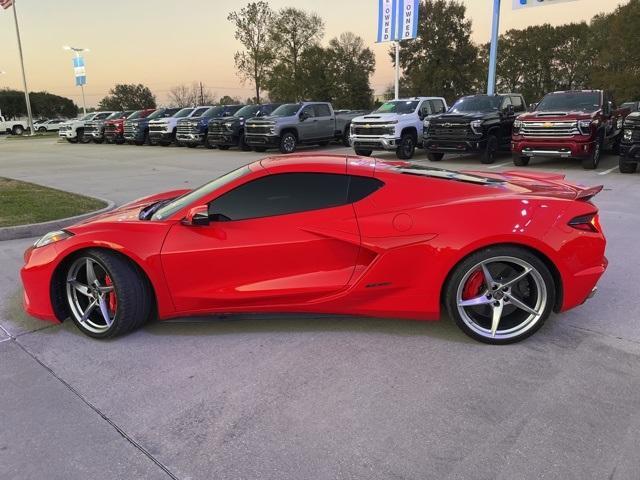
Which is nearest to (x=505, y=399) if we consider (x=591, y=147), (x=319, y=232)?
(x=319, y=232)

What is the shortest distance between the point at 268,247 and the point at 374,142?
44.2 ft

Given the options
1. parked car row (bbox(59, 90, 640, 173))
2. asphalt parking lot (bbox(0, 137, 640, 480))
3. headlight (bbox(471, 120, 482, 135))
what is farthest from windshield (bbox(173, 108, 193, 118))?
asphalt parking lot (bbox(0, 137, 640, 480))

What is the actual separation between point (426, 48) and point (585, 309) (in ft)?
213

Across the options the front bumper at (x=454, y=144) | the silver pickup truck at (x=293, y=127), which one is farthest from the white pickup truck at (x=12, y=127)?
the front bumper at (x=454, y=144)

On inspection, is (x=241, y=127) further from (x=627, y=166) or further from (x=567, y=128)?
(x=627, y=166)

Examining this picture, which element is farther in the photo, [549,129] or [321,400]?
[549,129]

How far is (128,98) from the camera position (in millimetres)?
91375

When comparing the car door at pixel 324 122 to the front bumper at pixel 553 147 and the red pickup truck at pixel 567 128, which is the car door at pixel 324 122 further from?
the front bumper at pixel 553 147

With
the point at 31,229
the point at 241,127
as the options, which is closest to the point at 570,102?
→ the point at 241,127

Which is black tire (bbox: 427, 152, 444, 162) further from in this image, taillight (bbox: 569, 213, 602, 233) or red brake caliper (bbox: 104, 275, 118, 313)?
red brake caliper (bbox: 104, 275, 118, 313)

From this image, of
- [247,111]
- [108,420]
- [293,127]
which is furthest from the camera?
→ [247,111]

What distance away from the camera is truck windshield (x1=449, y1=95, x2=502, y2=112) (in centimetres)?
1540

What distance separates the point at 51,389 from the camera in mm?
3199

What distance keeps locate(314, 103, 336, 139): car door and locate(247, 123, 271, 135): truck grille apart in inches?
95.0
